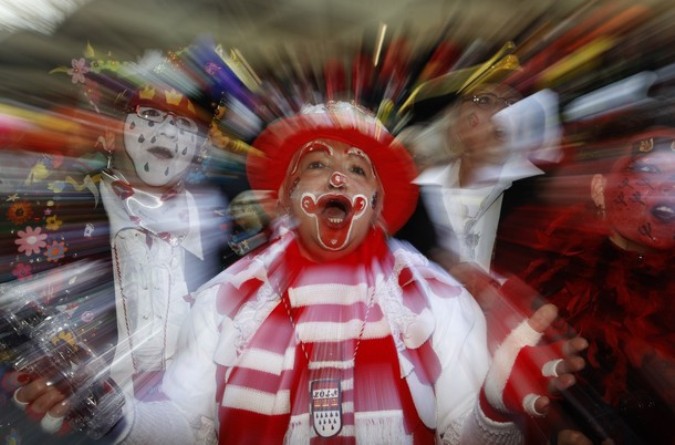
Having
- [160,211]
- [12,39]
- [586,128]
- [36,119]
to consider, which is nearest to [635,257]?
[586,128]

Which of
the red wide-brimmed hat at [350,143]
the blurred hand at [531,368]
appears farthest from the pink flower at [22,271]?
the blurred hand at [531,368]

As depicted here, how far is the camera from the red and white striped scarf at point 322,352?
101 cm

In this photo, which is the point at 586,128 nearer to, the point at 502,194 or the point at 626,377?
the point at 502,194

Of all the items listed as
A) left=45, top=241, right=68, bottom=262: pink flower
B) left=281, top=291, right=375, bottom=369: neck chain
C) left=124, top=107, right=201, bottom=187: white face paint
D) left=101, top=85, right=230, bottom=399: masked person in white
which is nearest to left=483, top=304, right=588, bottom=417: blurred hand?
left=281, top=291, right=375, bottom=369: neck chain

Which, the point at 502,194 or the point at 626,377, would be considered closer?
the point at 626,377

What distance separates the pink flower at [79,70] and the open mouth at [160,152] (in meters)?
0.29

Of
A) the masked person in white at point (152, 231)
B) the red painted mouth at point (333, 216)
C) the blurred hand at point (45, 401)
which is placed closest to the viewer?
the blurred hand at point (45, 401)

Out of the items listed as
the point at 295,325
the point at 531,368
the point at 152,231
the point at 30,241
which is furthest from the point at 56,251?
the point at 531,368

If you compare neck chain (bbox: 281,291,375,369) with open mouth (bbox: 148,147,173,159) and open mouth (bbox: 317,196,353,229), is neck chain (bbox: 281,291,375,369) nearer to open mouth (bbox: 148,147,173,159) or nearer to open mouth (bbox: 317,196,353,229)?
open mouth (bbox: 317,196,353,229)

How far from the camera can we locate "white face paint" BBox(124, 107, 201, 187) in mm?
1244

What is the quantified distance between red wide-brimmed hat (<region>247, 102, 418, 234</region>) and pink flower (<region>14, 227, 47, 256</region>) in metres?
0.55

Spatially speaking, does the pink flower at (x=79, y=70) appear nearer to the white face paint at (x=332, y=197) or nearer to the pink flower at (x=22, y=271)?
the pink flower at (x=22, y=271)

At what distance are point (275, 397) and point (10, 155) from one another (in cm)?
93

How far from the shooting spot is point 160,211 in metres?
1.28
